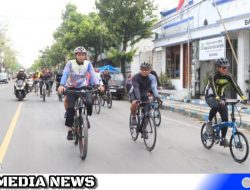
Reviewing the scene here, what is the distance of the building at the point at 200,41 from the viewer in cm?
2211

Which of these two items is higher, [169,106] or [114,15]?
[114,15]

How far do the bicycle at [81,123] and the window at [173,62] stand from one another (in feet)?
73.6

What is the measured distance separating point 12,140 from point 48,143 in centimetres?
90

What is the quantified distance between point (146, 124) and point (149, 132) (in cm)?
22

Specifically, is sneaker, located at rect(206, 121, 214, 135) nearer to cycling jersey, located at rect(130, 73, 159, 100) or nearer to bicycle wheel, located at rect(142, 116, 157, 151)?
bicycle wheel, located at rect(142, 116, 157, 151)

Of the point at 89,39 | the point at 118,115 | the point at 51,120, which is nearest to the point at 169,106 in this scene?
the point at 118,115

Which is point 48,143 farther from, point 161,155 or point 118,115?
point 118,115

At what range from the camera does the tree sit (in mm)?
33594

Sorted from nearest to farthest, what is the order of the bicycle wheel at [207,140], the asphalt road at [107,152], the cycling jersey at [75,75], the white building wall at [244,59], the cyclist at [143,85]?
the asphalt road at [107,152], the cycling jersey at [75,75], the bicycle wheel at [207,140], the cyclist at [143,85], the white building wall at [244,59]

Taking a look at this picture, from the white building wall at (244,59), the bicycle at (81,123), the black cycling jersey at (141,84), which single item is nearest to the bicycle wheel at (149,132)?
the black cycling jersey at (141,84)

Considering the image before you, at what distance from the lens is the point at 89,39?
159ft

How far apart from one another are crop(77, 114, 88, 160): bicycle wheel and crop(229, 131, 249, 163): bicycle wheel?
264 cm

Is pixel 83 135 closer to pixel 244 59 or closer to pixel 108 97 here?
pixel 108 97

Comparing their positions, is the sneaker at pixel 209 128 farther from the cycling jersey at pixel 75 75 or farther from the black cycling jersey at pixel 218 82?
the cycling jersey at pixel 75 75
